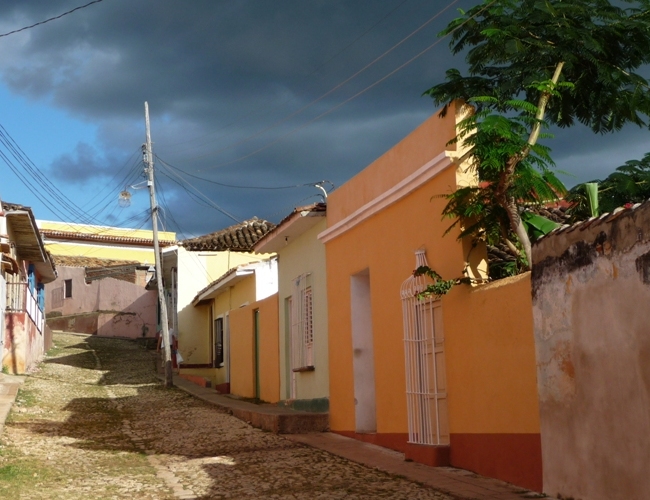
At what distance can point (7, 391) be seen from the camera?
15.0m

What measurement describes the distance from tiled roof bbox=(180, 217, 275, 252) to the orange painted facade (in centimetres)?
679

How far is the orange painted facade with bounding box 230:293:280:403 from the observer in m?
15.9

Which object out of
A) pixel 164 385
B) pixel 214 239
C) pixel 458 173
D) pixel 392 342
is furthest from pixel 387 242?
pixel 214 239

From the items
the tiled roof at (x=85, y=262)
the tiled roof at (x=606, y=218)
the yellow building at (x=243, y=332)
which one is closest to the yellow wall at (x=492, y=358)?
the tiled roof at (x=606, y=218)

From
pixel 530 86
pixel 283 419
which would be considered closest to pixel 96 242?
pixel 283 419

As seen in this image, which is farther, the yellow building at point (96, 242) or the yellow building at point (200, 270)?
the yellow building at point (96, 242)

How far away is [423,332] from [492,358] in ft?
5.25

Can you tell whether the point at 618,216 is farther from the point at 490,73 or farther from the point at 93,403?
the point at 93,403

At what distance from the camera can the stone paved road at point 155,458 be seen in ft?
25.5

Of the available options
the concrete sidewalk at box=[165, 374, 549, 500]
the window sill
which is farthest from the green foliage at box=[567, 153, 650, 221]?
the window sill

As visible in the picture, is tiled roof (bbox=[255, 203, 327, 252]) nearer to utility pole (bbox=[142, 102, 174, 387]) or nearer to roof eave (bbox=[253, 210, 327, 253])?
roof eave (bbox=[253, 210, 327, 253])

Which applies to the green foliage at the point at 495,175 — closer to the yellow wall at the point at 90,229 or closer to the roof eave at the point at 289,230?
the roof eave at the point at 289,230

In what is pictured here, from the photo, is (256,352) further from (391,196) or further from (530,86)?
(530,86)

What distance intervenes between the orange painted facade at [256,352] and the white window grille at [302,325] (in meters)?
1.09
